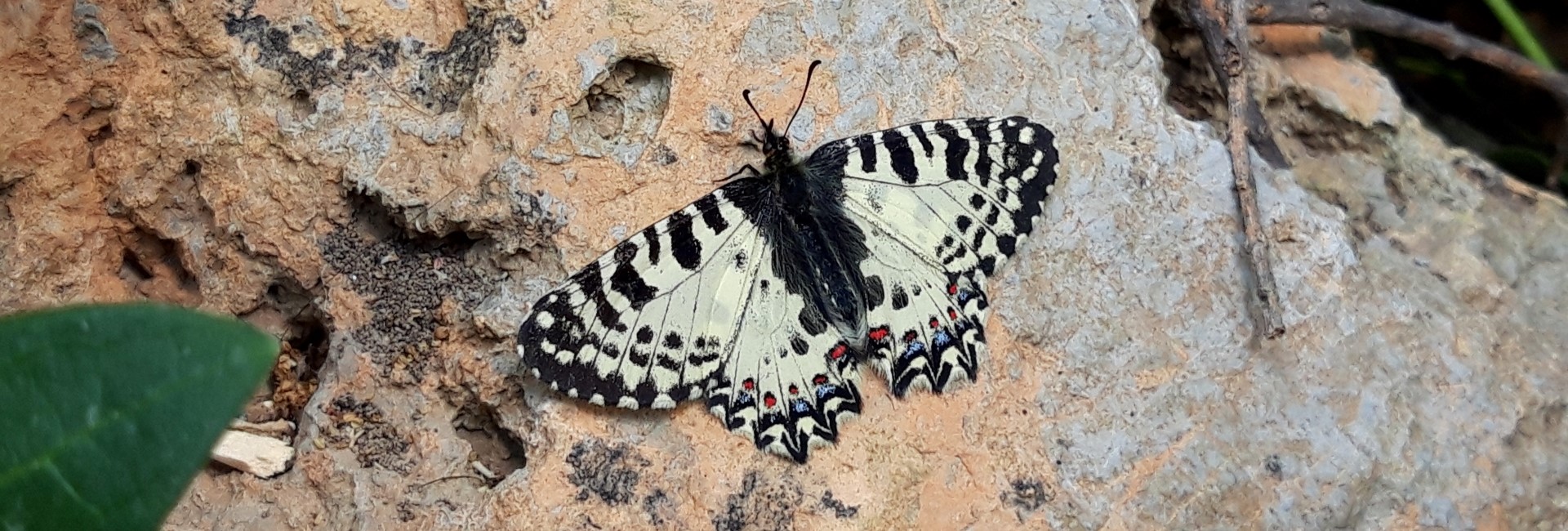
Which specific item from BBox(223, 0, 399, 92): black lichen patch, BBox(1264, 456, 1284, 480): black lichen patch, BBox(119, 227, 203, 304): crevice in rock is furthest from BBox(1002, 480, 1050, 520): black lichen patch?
BBox(119, 227, 203, 304): crevice in rock

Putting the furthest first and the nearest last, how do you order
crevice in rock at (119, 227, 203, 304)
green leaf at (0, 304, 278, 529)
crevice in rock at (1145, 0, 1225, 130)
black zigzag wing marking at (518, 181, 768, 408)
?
crevice in rock at (1145, 0, 1225, 130), crevice in rock at (119, 227, 203, 304), black zigzag wing marking at (518, 181, 768, 408), green leaf at (0, 304, 278, 529)

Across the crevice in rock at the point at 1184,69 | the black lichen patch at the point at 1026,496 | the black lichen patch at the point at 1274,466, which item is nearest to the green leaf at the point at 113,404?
the black lichen patch at the point at 1026,496

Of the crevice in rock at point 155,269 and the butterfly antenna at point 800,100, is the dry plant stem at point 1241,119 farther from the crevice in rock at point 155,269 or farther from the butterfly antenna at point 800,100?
the crevice in rock at point 155,269

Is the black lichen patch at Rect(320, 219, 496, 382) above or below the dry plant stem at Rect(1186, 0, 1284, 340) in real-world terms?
below

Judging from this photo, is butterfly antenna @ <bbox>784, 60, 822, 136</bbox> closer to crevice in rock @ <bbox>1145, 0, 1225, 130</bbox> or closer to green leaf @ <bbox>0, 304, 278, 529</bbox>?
crevice in rock @ <bbox>1145, 0, 1225, 130</bbox>

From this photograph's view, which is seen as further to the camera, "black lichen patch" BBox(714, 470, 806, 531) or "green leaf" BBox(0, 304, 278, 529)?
"black lichen patch" BBox(714, 470, 806, 531)

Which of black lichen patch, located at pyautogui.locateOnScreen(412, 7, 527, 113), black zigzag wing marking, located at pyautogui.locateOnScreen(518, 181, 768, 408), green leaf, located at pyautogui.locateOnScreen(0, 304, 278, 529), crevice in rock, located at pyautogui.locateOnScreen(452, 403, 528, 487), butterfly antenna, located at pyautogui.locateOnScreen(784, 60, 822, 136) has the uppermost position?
green leaf, located at pyautogui.locateOnScreen(0, 304, 278, 529)

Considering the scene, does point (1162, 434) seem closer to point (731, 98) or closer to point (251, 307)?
point (731, 98)
